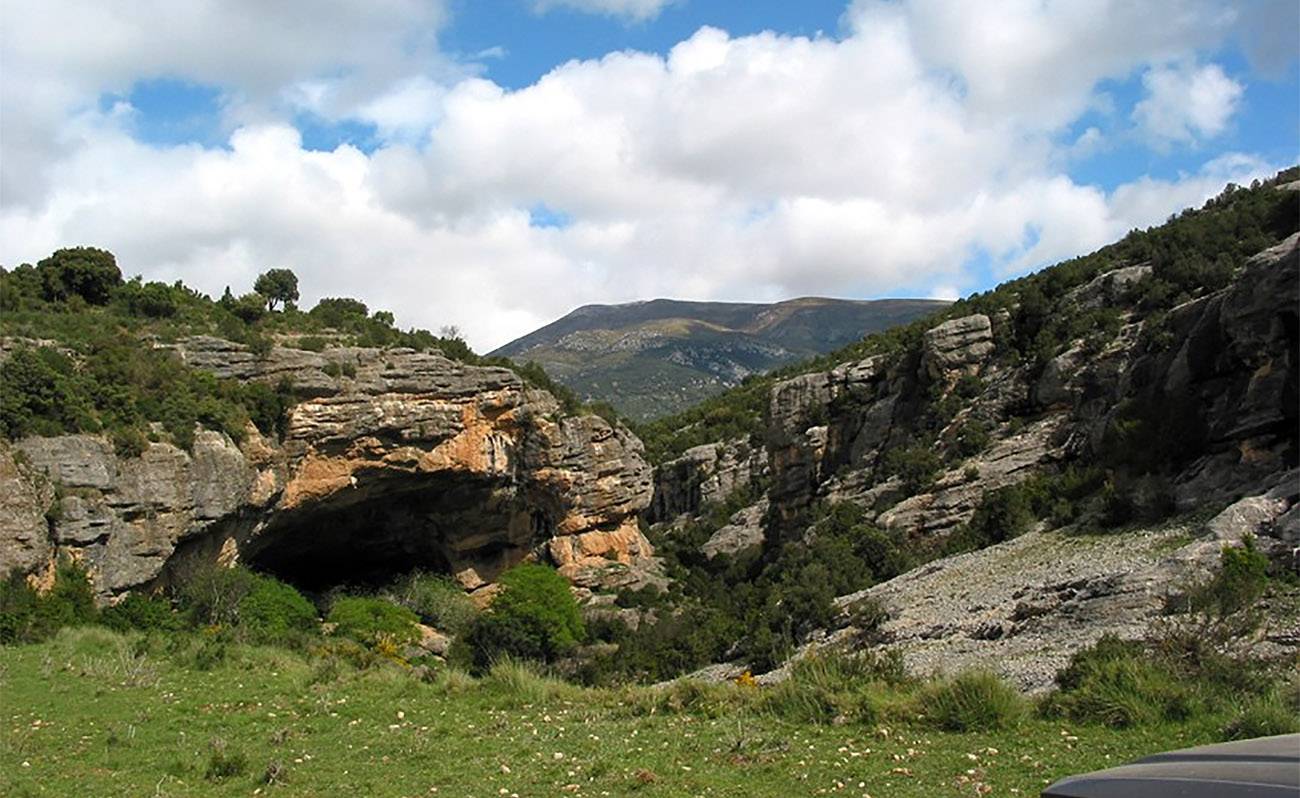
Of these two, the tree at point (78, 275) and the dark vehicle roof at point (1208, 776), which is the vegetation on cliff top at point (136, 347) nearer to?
the tree at point (78, 275)

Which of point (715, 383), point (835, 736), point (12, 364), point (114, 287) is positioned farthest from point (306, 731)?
point (715, 383)

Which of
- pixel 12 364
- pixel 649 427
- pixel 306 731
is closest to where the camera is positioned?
pixel 306 731

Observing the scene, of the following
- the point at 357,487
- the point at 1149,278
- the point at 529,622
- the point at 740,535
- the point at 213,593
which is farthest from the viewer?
the point at 740,535

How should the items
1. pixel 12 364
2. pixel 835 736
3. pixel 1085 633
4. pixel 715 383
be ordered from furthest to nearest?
1. pixel 715 383
2. pixel 12 364
3. pixel 1085 633
4. pixel 835 736

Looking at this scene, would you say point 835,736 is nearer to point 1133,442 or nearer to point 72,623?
point 1133,442

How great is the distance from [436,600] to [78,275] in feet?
77.5

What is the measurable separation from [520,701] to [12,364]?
28.4 metres

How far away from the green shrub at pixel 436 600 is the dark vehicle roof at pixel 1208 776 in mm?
44985

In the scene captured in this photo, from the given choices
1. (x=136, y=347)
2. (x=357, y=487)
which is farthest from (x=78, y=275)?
(x=357, y=487)

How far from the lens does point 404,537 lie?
5338 centimetres

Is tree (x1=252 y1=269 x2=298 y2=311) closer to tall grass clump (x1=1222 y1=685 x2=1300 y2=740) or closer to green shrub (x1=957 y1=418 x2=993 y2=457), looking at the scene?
green shrub (x1=957 y1=418 x2=993 y2=457)

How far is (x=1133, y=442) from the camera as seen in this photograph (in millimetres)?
28531

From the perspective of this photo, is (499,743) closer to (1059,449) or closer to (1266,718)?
(1266,718)

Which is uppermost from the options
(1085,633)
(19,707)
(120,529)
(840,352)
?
(840,352)
